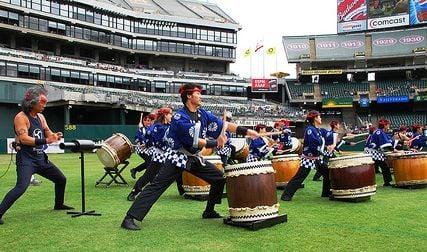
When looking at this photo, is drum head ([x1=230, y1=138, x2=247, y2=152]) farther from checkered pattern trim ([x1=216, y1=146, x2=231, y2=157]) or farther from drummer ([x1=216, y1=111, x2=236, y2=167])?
checkered pattern trim ([x1=216, y1=146, x2=231, y2=157])

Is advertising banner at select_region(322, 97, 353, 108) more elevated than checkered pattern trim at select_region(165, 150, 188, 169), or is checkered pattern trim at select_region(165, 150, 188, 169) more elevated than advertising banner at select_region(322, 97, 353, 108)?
advertising banner at select_region(322, 97, 353, 108)

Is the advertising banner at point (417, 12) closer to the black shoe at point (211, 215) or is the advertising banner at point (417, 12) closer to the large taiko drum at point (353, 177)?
the large taiko drum at point (353, 177)

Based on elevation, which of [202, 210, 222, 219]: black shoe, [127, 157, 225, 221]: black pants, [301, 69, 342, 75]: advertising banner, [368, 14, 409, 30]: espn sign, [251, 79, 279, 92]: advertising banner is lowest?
[202, 210, 222, 219]: black shoe

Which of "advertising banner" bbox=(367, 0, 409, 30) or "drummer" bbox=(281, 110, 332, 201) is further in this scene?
"advertising banner" bbox=(367, 0, 409, 30)

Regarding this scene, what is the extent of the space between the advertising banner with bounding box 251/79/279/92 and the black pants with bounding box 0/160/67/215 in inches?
2099

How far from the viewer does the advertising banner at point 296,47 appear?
5819 centimetres

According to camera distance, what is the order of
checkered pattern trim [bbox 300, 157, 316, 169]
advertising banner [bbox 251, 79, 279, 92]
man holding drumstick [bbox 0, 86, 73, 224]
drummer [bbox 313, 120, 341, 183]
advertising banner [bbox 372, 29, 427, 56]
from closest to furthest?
man holding drumstick [bbox 0, 86, 73, 224] < checkered pattern trim [bbox 300, 157, 316, 169] < drummer [bbox 313, 120, 341, 183] < advertising banner [bbox 372, 29, 427, 56] < advertising banner [bbox 251, 79, 279, 92]

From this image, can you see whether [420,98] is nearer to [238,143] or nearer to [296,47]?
[296,47]

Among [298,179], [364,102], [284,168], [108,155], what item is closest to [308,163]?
[298,179]

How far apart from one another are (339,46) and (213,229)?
54.8m

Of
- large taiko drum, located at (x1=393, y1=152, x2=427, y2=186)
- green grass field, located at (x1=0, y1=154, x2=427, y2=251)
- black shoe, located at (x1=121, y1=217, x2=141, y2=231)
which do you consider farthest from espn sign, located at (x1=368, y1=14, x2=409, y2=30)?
black shoe, located at (x1=121, y1=217, x2=141, y2=231)

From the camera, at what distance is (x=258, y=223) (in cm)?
610

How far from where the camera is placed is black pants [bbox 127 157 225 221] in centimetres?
626

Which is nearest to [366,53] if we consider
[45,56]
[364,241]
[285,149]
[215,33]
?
[215,33]
